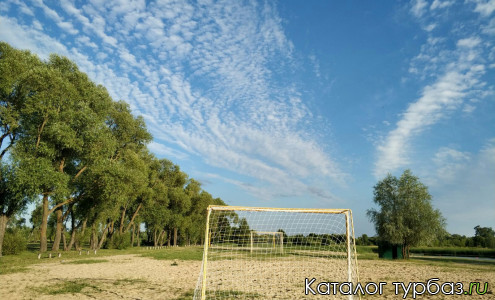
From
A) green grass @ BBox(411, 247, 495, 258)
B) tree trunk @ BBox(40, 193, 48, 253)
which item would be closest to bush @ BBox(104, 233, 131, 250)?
tree trunk @ BBox(40, 193, 48, 253)

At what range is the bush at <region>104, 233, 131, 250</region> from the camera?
33.7m

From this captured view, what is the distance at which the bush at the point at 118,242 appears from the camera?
33.7 meters

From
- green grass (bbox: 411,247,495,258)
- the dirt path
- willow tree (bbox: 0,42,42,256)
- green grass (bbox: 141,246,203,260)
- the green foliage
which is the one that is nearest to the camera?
the dirt path

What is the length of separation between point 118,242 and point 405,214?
30.2 metres

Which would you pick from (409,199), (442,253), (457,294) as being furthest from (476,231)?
(457,294)

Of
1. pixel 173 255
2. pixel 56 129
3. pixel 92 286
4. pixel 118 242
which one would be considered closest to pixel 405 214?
pixel 173 255

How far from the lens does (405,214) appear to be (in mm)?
26578

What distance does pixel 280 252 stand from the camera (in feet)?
93.3

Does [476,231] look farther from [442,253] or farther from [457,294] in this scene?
[457,294]

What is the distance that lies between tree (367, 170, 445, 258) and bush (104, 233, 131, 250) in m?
26.9

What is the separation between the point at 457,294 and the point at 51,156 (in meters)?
23.1

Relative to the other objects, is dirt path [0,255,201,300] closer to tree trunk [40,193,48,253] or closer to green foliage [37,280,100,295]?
green foliage [37,280,100,295]

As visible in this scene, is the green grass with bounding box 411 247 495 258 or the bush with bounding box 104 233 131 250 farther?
the green grass with bounding box 411 247 495 258

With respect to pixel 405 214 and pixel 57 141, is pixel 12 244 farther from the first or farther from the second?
pixel 405 214
